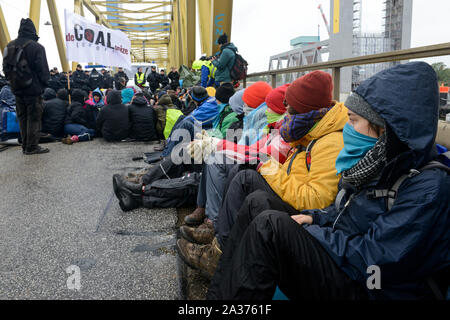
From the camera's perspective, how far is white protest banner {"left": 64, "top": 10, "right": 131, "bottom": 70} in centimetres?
800

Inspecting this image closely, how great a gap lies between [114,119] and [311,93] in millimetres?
5777

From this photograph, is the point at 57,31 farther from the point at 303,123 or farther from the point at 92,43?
the point at 303,123

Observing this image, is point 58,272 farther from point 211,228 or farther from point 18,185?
point 18,185

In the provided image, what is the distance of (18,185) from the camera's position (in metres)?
4.25

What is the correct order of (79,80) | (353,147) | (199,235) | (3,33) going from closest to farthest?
1. (353,147)
2. (199,235)
3. (3,33)
4. (79,80)

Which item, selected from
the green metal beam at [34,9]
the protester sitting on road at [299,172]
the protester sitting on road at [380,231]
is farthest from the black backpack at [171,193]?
the green metal beam at [34,9]

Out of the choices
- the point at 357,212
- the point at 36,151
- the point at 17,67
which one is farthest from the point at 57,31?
the point at 357,212

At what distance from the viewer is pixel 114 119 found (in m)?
7.12

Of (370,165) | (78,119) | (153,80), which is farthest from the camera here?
(153,80)

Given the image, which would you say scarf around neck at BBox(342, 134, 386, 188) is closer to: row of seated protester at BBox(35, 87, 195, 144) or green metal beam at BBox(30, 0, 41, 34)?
row of seated protester at BBox(35, 87, 195, 144)

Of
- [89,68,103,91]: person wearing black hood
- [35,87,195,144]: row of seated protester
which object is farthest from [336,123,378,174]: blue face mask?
[89,68,103,91]: person wearing black hood

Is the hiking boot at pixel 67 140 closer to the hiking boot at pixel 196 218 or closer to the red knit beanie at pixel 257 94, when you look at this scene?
the red knit beanie at pixel 257 94

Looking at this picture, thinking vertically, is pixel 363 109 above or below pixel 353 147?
above

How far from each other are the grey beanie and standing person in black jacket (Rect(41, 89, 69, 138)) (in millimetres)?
7187
